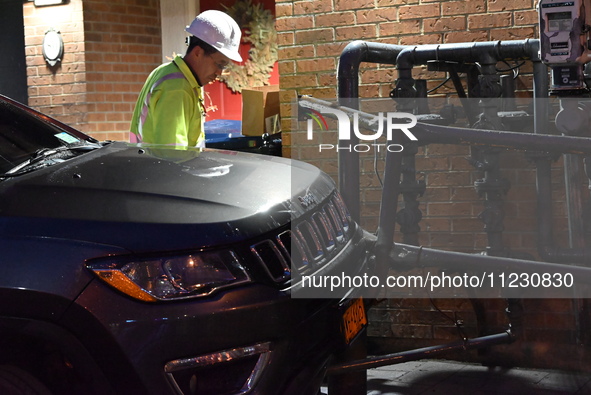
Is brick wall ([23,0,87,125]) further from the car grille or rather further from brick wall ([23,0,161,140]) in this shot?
the car grille

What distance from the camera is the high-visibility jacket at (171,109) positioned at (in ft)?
14.6

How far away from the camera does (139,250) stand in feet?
8.89

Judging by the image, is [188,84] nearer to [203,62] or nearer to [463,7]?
[203,62]

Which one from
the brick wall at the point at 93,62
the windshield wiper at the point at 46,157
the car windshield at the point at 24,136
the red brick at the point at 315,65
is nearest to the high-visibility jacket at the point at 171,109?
the car windshield at the point at 24,136

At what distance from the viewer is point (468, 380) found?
16.2 ft

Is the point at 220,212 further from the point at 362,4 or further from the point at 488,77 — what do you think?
the point at 362,4

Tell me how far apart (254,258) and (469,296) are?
218 cm

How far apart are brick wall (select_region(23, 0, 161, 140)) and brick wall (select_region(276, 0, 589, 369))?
10.7ft

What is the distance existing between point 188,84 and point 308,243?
5.44ft

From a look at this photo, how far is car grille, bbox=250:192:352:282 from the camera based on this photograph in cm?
295

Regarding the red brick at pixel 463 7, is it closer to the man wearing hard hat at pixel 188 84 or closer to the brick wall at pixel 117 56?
the man wearing hard hat at pixel 188 84

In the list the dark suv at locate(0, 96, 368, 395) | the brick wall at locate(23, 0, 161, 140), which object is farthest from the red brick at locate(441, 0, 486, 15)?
the brick wall at locate(23, 0, 161, 140)

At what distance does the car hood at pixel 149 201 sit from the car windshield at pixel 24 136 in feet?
0.78

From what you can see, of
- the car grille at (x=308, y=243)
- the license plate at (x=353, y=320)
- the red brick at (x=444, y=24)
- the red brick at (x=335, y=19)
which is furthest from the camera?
the red brick at (x=335, y=19)
